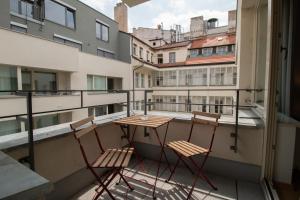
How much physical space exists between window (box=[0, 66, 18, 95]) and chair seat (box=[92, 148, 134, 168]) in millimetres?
5667

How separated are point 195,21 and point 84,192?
2067cm

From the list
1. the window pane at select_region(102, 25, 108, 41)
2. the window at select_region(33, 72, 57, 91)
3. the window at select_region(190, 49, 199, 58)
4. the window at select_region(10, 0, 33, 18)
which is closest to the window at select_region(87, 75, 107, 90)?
the window at select_region(33, 72, 57, 91)

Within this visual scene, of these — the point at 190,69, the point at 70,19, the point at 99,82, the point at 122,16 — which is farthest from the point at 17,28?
the point at 190,69

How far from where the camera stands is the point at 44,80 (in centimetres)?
714

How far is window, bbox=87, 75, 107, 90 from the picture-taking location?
8.91 m

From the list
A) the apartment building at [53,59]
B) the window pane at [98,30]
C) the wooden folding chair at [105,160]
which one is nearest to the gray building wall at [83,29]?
the apartment building at [53,59]

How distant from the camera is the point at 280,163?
192cm

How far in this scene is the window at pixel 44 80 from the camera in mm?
6812

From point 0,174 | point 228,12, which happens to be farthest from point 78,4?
point 228,12

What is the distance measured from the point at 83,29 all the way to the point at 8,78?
549cm

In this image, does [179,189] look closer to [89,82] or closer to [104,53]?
[89,82]

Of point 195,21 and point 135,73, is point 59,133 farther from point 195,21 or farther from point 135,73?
point 195,21

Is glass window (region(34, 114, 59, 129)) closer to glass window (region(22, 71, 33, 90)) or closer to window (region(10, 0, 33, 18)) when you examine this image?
glass window (region(22, 71, 33, 90))

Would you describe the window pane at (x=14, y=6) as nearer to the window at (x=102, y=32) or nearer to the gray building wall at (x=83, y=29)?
the gray building wall at (x=83, y=29)
